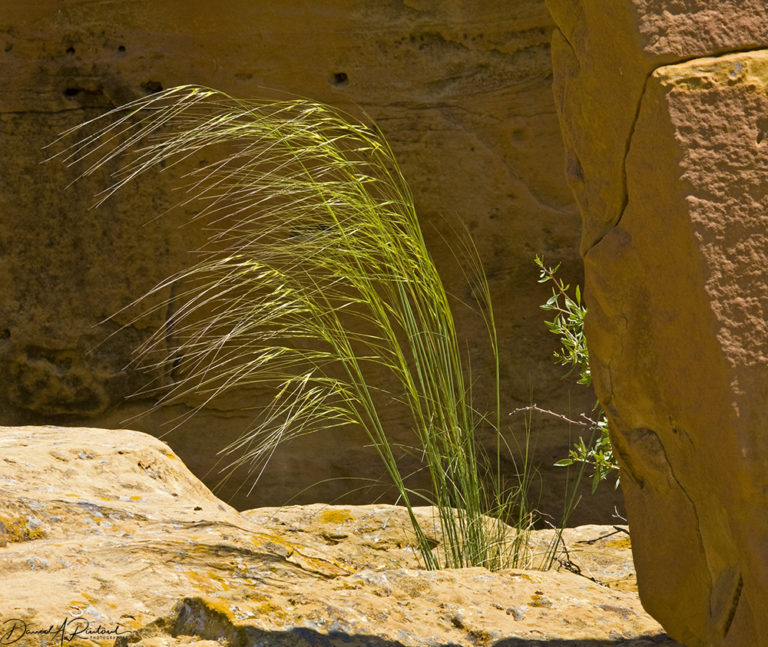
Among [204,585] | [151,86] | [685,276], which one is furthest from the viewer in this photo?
[151,86]

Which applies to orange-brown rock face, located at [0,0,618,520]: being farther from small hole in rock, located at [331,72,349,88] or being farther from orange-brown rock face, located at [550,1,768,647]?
orange-brown rock face, located at [550,1,768,647]

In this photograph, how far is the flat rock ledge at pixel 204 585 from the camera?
4.21 feet

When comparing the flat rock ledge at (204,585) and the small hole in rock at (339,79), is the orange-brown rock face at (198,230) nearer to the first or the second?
the small hole in rock at (339,79)

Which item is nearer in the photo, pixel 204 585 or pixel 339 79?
pixel 204 585

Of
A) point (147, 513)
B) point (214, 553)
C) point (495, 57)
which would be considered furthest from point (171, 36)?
point (214, 553)

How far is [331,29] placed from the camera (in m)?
3.61

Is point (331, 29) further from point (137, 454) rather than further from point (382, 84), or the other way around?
point (137, 454)

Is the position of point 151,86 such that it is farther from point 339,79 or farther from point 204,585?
point 204,585

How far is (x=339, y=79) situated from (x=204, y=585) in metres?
2.50

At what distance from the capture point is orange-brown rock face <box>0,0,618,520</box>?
11.9ft

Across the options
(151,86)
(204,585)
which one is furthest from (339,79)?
(204,585)
